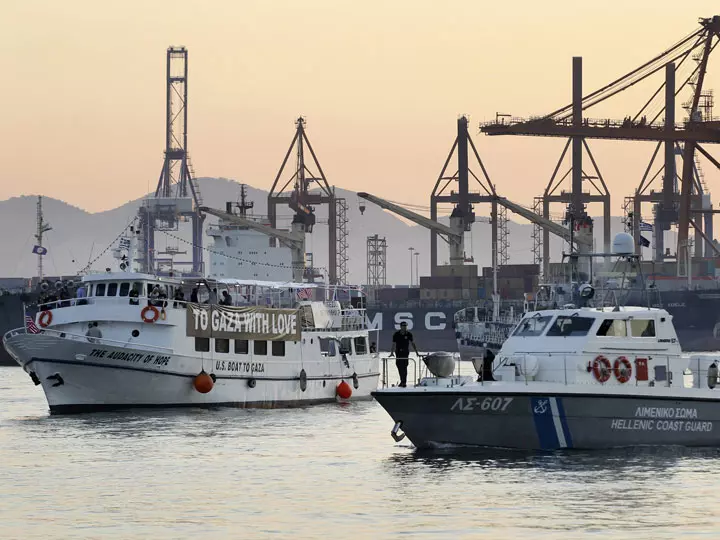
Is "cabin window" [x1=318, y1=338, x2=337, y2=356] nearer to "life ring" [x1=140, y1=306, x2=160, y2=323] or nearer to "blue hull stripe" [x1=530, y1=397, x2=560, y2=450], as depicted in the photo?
"life ring" [x1=140, y1=306, x2=160, y2=323]

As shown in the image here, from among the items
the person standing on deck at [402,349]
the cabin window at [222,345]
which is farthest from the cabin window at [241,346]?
the person standing on deck at [402,349]

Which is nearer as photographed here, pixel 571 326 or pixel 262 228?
pixel 571 326

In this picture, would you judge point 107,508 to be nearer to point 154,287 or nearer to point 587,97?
point 154,287

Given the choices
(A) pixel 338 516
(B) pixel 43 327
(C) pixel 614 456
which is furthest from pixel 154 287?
(A) pixel 338 516

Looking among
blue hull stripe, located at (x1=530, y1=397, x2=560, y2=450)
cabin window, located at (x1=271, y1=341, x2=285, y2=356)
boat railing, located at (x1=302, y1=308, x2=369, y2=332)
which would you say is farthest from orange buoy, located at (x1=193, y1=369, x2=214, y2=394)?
blue hull stripe, located at (x1=530, y1=397, x2=560, y2=450)

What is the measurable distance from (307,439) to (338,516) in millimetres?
14701

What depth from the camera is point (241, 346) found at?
5612 centimetres

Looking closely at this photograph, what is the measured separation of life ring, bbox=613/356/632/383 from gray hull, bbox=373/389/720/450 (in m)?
0.61

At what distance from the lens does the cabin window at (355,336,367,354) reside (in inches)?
2504

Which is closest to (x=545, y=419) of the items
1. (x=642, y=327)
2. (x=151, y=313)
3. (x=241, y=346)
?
(x=642, y=327)

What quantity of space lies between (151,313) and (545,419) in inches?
838

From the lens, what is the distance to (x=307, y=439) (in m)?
43.0

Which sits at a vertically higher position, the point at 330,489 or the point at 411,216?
the point at 411,216

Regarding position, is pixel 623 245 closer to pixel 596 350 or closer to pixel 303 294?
pixel 596 350
